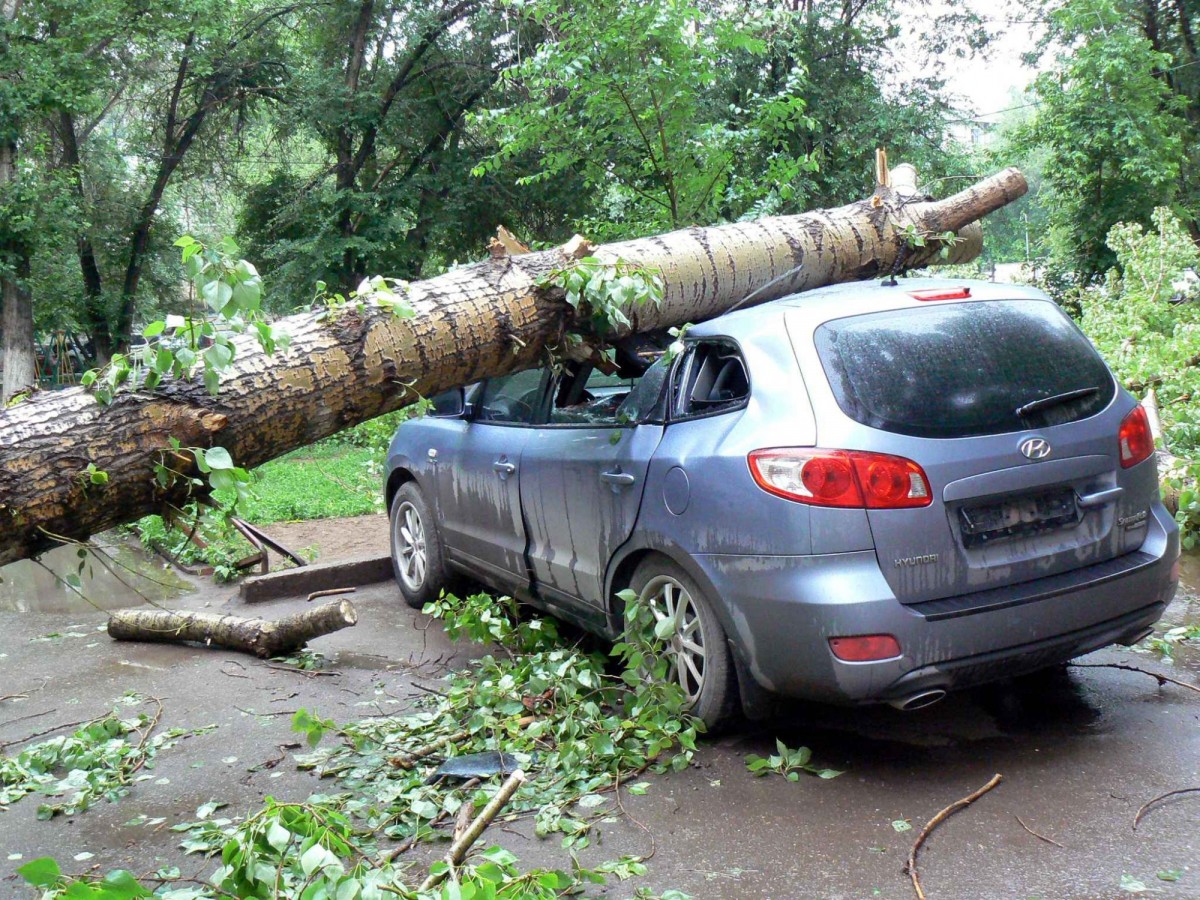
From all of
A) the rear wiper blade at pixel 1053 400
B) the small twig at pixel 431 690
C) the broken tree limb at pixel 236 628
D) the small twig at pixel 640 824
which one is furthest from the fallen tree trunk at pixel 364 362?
the rear wiper blade at pixel 1053 400

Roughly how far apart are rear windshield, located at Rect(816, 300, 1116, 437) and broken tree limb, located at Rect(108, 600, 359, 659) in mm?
2879

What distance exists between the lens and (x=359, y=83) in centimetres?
2214

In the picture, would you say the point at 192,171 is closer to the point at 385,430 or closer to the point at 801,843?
the point at 385,430

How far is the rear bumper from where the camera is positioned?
11.6 feet

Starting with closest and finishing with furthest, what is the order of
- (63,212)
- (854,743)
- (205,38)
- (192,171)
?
(854,743) < (63,212) < (205,38) < (192,171)

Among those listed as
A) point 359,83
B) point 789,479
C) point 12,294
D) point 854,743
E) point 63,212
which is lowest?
point 854,743

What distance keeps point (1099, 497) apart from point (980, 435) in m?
0.54

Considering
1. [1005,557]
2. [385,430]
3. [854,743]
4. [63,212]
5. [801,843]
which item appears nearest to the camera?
[801,843]

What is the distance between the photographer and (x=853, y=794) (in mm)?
3686

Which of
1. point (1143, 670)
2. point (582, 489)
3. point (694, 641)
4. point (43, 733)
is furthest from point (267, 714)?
point (1143, 670)

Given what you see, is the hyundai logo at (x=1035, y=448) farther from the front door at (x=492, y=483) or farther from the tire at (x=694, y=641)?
the front door at (x=492, y=483)

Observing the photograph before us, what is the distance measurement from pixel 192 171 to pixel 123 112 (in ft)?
7.24

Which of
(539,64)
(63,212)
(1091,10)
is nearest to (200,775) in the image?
(539,64)

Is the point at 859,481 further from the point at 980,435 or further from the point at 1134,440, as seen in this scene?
the point at 1134,440
